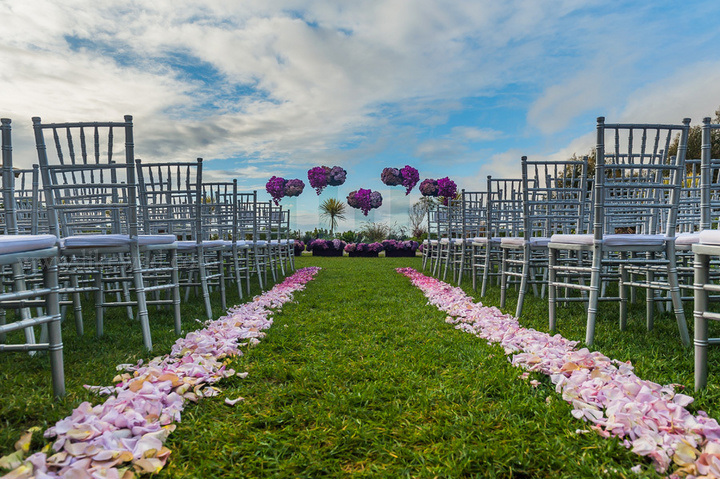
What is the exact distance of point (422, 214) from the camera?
19078 millimetres

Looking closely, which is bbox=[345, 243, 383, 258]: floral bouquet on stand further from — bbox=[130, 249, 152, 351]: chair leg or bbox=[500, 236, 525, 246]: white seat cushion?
bbox=[130, 249, 152, 351]: chair leg

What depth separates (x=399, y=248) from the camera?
48.5 ft

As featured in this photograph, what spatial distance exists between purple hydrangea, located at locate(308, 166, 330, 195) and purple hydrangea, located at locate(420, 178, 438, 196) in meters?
4.81

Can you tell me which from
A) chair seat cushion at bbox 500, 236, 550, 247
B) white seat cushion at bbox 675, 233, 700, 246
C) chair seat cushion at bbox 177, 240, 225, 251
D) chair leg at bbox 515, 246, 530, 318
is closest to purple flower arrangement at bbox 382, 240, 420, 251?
chair seat cushion at bbox 500, 236, 550, 247

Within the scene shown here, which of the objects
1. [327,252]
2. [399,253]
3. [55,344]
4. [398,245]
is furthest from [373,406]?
[327,252]

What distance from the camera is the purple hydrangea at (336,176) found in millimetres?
20031

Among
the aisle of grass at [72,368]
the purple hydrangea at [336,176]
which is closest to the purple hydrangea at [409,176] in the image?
the purple hydrangea at [336,176]

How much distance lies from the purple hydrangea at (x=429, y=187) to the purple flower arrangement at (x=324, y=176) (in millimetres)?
4025

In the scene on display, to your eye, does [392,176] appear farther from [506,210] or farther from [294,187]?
[506,210]

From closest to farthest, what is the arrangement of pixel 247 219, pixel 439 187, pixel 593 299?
pixel 593 299, pixel 247 219, pixel 439 187

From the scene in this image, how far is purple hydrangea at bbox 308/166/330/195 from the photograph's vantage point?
787 inches

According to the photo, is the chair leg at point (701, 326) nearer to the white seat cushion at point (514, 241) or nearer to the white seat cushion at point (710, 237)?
the white seat cushion at point (710, 237)

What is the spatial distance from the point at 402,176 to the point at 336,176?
3.13 meters

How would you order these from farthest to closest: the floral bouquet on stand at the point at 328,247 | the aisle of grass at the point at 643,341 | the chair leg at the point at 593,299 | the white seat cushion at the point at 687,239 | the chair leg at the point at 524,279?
the floral bouquet on stand at the point at 328,247 → the chair leg at the point at 524,279 → the white seat cushion at the point at 687,239 → the chair leg at the point at 593,299 → the aisle of grass at the point at 643,341
